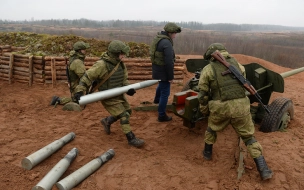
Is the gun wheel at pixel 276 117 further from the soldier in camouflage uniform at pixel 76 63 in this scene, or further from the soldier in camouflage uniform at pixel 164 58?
the soldier in camouflage uniform at pixel 76 63

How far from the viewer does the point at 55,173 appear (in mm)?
3660

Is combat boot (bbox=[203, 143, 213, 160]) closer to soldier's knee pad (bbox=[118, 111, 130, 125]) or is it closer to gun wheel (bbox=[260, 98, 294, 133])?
soldier's knee pad (bbox=[118, 111, 130, 125])

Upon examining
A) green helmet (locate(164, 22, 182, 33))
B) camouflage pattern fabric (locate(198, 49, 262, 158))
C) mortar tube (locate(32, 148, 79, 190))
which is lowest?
mortar tube (locate(32, 148, 79, 190))

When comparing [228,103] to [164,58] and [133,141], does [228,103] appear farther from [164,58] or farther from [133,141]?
[164,58]

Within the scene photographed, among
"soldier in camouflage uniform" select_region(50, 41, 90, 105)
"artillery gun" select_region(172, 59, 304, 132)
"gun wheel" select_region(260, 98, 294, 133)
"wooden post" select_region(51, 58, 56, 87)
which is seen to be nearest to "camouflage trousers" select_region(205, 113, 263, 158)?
"artillery gun" select_region(172, 59, 304, 132)

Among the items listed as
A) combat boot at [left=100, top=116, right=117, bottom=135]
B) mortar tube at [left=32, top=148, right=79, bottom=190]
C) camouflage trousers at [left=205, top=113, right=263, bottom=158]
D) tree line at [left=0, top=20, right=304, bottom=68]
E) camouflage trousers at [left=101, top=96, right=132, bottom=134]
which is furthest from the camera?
tree line at [left=0, top=20, right=304, bottom=68]

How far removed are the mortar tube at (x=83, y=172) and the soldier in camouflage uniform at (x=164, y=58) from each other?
1866 mm

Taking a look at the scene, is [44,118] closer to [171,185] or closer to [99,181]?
[99,181]

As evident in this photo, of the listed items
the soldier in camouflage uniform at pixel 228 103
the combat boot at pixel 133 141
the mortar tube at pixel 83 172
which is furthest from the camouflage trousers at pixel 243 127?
the mortar tube at pixel 83 172

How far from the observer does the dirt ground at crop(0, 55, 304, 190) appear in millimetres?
3814

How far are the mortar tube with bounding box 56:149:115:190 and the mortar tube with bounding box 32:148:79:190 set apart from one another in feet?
0.40

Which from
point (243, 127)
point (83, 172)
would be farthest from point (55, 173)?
point (243, 127)

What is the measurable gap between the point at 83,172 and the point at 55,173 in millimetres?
362

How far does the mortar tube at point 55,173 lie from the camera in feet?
11.2
